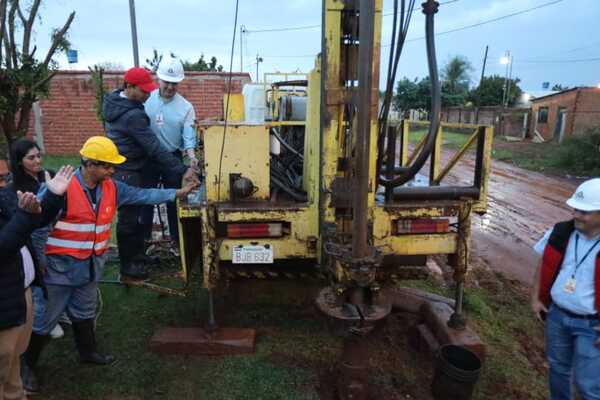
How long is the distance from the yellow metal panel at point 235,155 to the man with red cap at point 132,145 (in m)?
0.86

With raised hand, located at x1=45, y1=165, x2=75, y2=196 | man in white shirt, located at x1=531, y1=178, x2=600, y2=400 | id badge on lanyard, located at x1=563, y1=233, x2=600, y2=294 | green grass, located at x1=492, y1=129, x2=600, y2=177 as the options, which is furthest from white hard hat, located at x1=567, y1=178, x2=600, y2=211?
green grass, located at x1=492, y1=129, x2=600, y2=177

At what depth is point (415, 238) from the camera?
328 centimetres

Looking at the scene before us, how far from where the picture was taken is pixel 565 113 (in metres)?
22.7

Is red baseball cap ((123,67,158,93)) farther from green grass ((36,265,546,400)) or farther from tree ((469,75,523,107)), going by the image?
tree ((469,75,523,107))

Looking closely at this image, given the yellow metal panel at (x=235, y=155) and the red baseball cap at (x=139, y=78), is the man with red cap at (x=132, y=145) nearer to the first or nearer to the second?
the red baseball cap at (x=139, y=78)

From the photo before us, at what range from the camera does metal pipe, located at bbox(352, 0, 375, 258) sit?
2.22 metres

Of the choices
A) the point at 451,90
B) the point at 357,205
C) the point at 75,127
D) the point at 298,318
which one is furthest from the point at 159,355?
the point at 451,90

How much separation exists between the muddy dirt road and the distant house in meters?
9.53

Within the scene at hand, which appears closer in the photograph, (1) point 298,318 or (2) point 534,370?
(2) point 534,370

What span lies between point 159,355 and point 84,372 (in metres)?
0.50

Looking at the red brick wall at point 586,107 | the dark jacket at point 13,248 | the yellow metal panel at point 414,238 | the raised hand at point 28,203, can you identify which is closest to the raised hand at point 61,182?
the dark jacket at point 13,248

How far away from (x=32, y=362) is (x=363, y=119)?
8.65 ft

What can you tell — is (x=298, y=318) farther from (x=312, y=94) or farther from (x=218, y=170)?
(x=312, y=94)

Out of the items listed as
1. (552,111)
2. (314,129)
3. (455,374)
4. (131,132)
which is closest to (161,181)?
(131,132)
